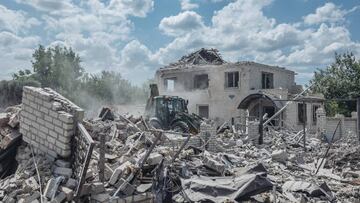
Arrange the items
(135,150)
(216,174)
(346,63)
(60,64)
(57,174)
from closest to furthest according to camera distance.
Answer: (57,174) < (216,174) < (135,150) < (346,63) < (60,64)

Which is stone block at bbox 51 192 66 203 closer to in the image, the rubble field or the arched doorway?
the rubble field

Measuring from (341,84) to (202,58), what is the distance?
12814 mm

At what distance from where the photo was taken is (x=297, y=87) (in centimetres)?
2886

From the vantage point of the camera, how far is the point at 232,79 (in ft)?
86.6

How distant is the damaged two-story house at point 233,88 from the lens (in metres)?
24.2

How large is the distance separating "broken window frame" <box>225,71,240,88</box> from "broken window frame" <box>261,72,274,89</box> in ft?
6.46

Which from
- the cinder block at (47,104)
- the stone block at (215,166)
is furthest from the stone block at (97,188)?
the stone block at (215,166)

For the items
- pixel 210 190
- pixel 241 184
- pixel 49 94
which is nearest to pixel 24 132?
pixel 49 94

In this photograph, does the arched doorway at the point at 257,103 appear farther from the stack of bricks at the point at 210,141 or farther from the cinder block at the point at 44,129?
the cinder block at the point at 44,129

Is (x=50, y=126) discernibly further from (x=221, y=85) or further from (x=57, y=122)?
(x=221, y=85)

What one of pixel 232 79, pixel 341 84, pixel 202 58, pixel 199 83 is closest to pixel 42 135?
pixel 232 79

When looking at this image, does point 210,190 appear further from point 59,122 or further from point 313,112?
point 313,112

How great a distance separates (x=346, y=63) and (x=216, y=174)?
31.0 m

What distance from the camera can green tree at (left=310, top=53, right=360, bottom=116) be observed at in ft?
101
